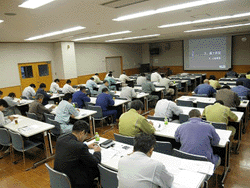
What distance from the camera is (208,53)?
14.8m

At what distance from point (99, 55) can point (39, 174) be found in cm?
1175

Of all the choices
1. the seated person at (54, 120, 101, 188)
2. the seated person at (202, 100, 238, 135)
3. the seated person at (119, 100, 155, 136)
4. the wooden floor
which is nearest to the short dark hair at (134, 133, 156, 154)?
the seated person at (54, 120, 101, 188)

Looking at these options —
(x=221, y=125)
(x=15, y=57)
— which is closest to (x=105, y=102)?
(x=221, y=125)

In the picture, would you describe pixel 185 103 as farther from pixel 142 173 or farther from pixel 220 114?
pixel 142 173

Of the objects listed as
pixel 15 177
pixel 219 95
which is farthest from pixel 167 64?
pixel 15 177

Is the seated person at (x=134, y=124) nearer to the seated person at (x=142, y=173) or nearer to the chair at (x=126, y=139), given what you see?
the chair at (x=126, y=139)

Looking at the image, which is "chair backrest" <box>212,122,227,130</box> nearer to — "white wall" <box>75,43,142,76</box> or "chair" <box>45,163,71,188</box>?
"chair" <box>45,163,71,188</box>

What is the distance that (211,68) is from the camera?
14922 millimetres

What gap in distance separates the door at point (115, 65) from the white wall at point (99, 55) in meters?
0.34

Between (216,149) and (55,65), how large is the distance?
10936 millimetres

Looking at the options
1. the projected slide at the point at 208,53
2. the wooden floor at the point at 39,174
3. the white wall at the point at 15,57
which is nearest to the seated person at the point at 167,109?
the wooden floor at the point at 39,174

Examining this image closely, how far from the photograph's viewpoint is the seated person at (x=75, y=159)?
232cm

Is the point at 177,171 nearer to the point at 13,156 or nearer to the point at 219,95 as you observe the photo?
the point at 219,95

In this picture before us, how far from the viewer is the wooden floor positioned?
A: 134 inches
